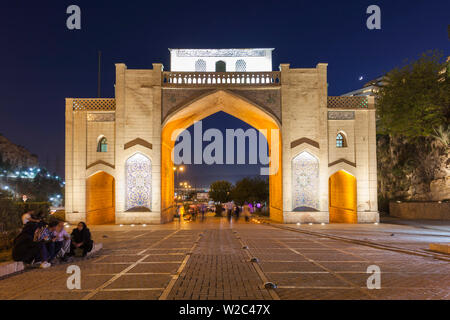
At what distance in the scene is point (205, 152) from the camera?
20031 mm

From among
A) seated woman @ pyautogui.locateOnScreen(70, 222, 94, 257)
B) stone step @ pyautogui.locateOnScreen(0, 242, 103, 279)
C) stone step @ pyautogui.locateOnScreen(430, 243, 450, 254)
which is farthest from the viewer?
stone step @ pyautogui.locateOnScreen(430, 243, 450, 254)

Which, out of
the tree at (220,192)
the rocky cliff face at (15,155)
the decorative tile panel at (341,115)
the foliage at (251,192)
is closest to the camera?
the decorative tile panel at (341,115)

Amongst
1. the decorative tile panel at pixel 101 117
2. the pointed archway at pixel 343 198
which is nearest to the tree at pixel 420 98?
the pointed archway at pixel 343 198

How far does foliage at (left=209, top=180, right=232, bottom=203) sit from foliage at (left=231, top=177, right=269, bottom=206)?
339 centimetres

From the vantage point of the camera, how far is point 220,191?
47.5 metres

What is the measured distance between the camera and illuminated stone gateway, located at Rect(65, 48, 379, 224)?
1653 cm

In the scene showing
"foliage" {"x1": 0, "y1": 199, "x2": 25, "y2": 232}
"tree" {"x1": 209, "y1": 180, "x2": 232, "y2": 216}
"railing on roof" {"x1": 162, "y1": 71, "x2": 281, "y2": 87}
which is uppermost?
"railing on roof" {"x1": 162, "y1": 71, "x2": 281, "y2": 87}

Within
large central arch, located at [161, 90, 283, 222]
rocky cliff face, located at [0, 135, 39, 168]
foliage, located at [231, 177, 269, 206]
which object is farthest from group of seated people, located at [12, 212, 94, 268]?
rocky cliff face, located at [0, 135, 39, 168]

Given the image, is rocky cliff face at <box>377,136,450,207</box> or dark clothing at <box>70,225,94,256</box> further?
rocky cliff face at <box>377,136,450,207</box>

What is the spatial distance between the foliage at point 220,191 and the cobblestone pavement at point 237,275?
38.6 m

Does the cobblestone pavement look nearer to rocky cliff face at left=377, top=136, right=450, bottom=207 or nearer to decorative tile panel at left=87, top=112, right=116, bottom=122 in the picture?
decorative tile panel at left=87, top=112, right=116, bottom=122

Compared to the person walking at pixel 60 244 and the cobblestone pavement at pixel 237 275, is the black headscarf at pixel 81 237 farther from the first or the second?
the cobblestone pavement at pixel 237 275

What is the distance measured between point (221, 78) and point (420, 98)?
12.8 meters

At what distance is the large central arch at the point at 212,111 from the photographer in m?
17.2
